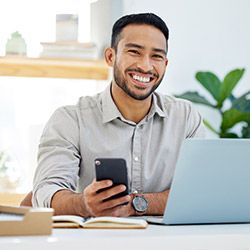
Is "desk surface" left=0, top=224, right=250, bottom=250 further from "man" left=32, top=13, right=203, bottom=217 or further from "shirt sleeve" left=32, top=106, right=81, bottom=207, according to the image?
"man" left=32, top=13, right=203, bottom=217

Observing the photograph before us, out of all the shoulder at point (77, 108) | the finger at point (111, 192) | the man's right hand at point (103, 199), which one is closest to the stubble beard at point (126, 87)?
the shoulder at point (77, 108)

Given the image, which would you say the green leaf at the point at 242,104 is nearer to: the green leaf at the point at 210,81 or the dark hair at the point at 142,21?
the green leaf at the point at 210,81

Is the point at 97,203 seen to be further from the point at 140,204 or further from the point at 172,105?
the point at 172,105

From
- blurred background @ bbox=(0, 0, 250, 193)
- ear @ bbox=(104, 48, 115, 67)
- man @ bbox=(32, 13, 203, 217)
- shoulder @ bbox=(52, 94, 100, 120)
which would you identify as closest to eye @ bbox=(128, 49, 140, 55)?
man @ bbox=(32, 13, 203, 217)

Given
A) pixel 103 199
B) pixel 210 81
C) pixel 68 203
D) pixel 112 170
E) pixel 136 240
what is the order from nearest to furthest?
pixel 136 240, pixel 112 170, pixel 103 199, pixel 68 203, pixel 210 81

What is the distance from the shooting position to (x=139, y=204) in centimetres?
213

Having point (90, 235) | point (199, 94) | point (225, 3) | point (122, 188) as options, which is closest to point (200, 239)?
point (90, 235)

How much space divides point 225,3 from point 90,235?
9.50 feet

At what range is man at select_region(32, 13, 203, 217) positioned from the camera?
2.43 meters

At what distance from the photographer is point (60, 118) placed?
248cm

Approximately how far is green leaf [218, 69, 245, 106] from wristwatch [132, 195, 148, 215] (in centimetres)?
179

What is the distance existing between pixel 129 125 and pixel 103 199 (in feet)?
2.16

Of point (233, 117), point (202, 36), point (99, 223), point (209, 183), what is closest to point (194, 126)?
point (209, 183)

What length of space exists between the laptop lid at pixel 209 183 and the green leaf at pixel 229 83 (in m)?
2.14
